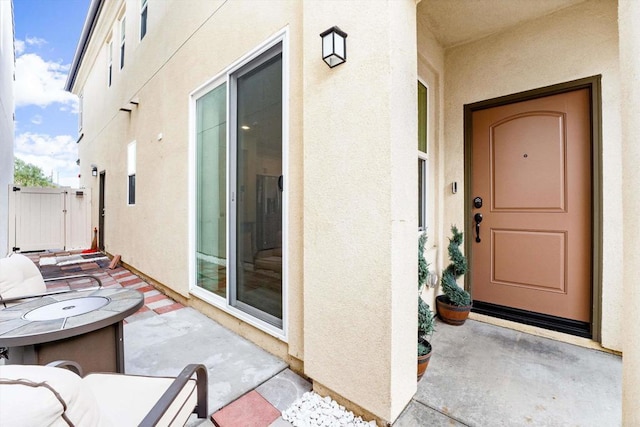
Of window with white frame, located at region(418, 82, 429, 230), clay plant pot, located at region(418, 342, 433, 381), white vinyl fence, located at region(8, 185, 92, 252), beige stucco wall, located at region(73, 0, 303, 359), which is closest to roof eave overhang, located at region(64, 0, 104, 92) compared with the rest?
beige stucco wall, located at region(73, 0, 303, 359)

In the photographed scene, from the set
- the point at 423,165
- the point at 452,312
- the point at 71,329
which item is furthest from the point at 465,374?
the point at 71,329

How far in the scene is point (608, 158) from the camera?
2.43 m

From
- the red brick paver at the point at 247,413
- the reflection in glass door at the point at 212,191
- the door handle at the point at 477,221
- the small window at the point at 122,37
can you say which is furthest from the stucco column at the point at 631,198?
the small window at the point at 122,37

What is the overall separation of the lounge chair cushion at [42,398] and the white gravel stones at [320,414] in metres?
1.21

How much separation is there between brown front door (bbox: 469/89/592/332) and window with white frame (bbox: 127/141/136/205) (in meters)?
5.94

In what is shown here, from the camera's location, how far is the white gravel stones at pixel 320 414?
65.7 inches

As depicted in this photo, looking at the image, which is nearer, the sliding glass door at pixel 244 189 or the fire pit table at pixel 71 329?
the fire pit table at pixel 71 329

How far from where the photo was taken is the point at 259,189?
2682 mm

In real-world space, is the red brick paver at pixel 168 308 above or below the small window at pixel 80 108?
below

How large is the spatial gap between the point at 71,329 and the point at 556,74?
4.28 metres

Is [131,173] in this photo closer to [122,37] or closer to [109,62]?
[122,37]

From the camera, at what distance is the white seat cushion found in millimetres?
1222

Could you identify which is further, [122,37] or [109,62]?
[109,62]

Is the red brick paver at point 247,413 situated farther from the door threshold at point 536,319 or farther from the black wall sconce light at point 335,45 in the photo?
the door threshold at point 536,319
